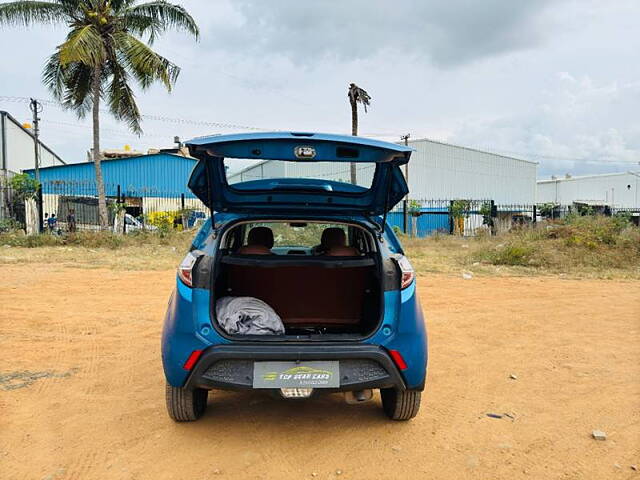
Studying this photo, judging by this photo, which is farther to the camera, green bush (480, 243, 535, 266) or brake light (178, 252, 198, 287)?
green bush (480, 243, 535, 266)

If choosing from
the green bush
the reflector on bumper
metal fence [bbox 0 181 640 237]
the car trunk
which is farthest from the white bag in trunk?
metal fence [bbox 0 181 640 237]

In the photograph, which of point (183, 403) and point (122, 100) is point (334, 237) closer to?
point (183, 403)

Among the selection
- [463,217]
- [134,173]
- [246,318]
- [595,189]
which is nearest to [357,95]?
[463,217]

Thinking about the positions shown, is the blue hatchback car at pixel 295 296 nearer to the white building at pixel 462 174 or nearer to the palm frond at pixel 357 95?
the palm frond at pixel 357 95

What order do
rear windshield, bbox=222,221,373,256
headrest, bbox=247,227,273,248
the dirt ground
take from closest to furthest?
the dirt ground
rear windshield, bbox=222,221,373,256
headrest, bbox=247,227,273,248

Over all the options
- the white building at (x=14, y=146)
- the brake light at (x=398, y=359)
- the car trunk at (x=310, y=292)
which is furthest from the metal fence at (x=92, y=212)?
the brake light at (x=398, y=359)

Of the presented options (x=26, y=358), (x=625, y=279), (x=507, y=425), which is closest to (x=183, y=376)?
(x=507, y=425)

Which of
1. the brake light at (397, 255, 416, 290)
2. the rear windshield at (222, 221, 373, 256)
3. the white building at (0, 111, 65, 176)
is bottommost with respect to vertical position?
the brake light at (397, 255, 416, 290)

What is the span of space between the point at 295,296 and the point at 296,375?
1.09 m

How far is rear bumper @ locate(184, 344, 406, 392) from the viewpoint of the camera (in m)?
3.03

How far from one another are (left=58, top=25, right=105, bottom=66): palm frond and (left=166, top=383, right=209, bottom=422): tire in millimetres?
15973

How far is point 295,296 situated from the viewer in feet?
13.4

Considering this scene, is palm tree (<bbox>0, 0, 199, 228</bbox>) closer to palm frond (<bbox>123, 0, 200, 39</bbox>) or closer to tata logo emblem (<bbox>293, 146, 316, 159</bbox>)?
palm frond (<bbox>123, 0, 200, 39</bbox>)

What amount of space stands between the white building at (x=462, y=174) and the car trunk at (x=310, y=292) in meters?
33.2
